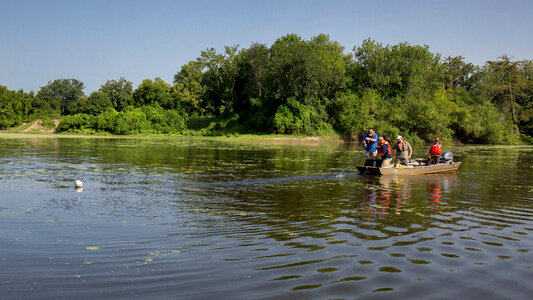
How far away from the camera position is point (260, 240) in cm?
809

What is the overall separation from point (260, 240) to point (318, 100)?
61.1m

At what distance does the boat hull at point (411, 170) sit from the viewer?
20234 millimetres

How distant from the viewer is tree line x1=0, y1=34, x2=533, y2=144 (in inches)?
2502

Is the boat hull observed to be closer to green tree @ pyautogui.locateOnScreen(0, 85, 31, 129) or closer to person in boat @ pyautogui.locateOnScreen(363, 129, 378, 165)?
person in boat @ pyautogui.locateOnScreen(363, 129, 378, 165)

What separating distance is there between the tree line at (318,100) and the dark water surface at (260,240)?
1914 inches

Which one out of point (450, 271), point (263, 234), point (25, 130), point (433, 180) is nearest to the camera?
point (450, 271)

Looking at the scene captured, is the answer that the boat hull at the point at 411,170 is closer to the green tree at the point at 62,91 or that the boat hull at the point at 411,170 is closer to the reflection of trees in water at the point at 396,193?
the reflection of trees in water at the point at 396,193

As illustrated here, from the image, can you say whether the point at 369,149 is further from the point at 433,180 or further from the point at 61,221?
the point at 61,221

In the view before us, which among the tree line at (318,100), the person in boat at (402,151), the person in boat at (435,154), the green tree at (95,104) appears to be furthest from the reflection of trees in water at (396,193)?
the green tree at (95,104)

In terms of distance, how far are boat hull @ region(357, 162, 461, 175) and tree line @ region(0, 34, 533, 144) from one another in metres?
37.7

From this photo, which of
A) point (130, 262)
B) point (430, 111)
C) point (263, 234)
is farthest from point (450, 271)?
point (430, 111)

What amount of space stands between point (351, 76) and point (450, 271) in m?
68.0

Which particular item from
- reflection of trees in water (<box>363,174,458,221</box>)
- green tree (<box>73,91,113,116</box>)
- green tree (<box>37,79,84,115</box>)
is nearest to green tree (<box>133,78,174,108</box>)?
green tree (<box>73,91,113,116</box>)

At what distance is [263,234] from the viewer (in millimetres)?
8586
